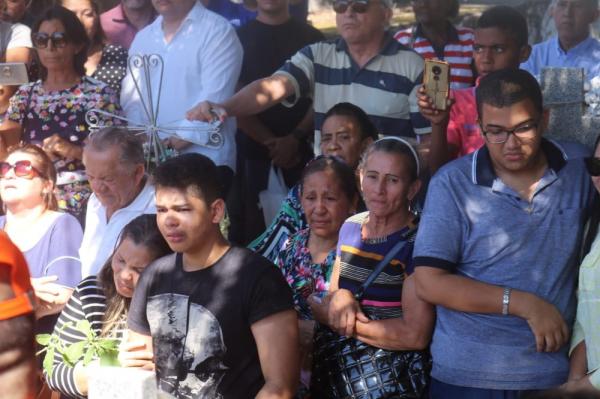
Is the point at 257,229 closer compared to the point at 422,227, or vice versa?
the point at 422,227

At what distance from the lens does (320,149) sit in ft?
18.0

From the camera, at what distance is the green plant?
399 centimetres

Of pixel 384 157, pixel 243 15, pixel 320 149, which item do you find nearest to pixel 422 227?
pixel 384 157

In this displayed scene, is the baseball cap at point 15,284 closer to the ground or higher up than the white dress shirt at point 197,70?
closer to the ground

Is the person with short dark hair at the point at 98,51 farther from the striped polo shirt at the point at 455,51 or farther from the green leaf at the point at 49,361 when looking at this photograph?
the green leaf at the point at 49,361

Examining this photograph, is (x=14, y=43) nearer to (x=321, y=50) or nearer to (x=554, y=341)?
(x=321, y=50)

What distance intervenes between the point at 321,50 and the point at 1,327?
126 inches

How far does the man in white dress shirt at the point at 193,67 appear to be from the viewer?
594 cm

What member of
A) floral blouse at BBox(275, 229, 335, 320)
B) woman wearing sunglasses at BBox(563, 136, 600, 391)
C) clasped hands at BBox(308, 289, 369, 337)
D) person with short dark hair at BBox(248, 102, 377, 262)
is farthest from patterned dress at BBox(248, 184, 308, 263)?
woman wearing sunglasses at BBox(563, 136, 600, 391)

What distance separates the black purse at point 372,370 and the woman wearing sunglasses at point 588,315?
651 millimetres

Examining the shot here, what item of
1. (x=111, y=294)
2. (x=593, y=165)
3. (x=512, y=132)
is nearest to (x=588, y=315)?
(x=593, y=165)

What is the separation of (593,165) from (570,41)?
2842 mm

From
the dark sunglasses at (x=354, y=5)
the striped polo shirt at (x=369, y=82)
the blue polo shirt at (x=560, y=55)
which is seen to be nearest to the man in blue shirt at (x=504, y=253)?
the striped polo shirt at (x=369, y=82)

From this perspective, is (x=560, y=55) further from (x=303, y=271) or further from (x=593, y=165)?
(x=593, y=165)
